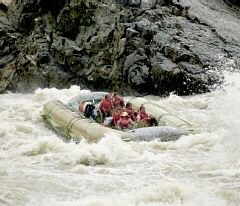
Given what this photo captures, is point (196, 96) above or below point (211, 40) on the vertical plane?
below

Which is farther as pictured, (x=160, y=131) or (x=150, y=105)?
(x=150, y=105)

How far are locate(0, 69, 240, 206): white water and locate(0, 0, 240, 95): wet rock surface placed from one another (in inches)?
172

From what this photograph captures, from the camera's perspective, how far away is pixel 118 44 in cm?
1908

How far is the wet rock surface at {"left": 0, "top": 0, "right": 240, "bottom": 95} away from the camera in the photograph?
17.5m

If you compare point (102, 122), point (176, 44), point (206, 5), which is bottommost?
point (102, 122)

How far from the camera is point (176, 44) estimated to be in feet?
58.2

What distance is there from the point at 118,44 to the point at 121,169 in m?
10.1

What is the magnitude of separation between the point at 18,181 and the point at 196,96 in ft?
31.2

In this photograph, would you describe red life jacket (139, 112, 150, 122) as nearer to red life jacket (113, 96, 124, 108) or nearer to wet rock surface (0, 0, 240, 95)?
red life jacket (113, 96, 124, 108)

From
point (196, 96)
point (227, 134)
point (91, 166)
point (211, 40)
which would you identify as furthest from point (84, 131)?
point (211, 40)

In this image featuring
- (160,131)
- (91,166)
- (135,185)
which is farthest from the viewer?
(160,131)

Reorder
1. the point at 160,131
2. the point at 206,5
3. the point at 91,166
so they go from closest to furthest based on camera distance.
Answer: the point at 91,166
the point at 160,131
the point at 206,5

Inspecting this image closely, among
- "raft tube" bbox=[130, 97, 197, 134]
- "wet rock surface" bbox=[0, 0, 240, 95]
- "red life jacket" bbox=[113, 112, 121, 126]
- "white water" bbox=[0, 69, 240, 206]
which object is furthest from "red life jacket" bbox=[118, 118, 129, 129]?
"wet rock surface" bbox=[0, 0, 240, 95]

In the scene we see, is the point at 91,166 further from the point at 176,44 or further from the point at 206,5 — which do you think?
the point at 206,5
